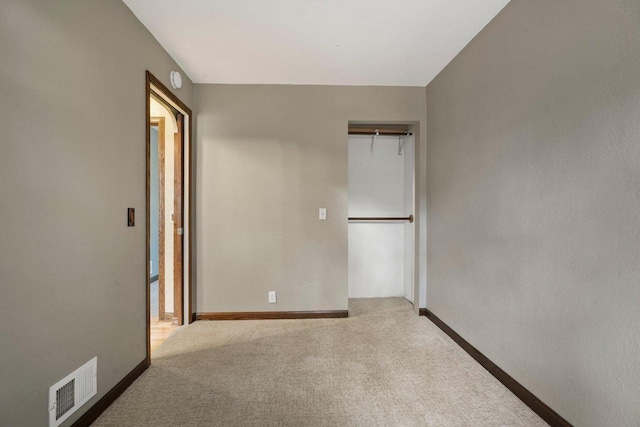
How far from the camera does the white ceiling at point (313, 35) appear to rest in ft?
6.55

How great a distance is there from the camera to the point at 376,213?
3.95m

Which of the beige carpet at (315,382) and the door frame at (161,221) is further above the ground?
the door frame at (161,221)

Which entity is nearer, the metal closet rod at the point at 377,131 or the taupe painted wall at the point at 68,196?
the taupe painted wall at the point at 68,196

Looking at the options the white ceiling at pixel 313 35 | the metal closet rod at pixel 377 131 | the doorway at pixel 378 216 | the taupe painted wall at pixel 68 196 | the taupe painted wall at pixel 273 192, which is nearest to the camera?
the taupe painted wall at pixel 68 196

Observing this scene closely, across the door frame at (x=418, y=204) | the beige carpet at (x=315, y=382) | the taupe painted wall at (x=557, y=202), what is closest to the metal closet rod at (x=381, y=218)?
the door frame at (x=418, y=204)

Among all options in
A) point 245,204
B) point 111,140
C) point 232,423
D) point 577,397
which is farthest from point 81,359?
point 577,397

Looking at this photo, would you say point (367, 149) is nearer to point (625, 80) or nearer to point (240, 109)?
point (240, 109)

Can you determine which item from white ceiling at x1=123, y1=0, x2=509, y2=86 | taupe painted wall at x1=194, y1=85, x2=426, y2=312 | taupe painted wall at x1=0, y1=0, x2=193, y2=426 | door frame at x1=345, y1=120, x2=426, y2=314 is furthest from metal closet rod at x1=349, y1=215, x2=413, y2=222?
taupe painted wall at x1=0, y1=0, x2=193, y2=426

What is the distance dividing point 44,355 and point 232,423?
0.93 m

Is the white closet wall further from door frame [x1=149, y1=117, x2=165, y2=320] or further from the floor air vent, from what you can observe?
the floor air vent

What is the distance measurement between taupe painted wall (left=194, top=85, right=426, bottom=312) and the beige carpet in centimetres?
44

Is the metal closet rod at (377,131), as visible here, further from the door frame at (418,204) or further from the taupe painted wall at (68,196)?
the taupe painted wall at (68,196)

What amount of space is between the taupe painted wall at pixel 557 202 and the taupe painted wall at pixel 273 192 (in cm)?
121

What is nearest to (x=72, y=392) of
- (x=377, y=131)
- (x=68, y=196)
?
(x=68, y=196)
